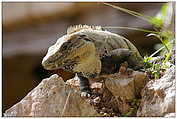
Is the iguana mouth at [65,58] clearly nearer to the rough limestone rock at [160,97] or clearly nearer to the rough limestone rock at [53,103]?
the rough limestone rock at [53,103]

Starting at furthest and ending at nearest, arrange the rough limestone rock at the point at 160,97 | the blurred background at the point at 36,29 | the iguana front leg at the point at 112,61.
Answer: the blurred background at the point at 36,29, the iguana front leg at the point at 112,61, the rough limestone rock at the point at 160,97

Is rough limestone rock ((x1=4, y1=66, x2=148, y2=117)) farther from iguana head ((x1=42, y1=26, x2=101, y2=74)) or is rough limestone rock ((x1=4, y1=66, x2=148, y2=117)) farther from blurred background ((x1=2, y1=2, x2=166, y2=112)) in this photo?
blurred background ((x1=2, y1=2, x2=166, y2=112))

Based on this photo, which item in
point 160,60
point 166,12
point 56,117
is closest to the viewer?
point 56,117

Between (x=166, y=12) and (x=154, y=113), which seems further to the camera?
(x=166, y=12)

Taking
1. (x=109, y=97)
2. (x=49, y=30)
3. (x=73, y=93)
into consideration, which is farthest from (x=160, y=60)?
(x=49, y=30)

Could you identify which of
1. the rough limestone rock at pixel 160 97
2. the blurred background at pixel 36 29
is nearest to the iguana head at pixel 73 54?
the rough limestone rock at pixel 160 97

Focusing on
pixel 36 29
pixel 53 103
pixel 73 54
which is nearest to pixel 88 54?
pixel 73 54

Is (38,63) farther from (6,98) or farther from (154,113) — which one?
(154,113)
